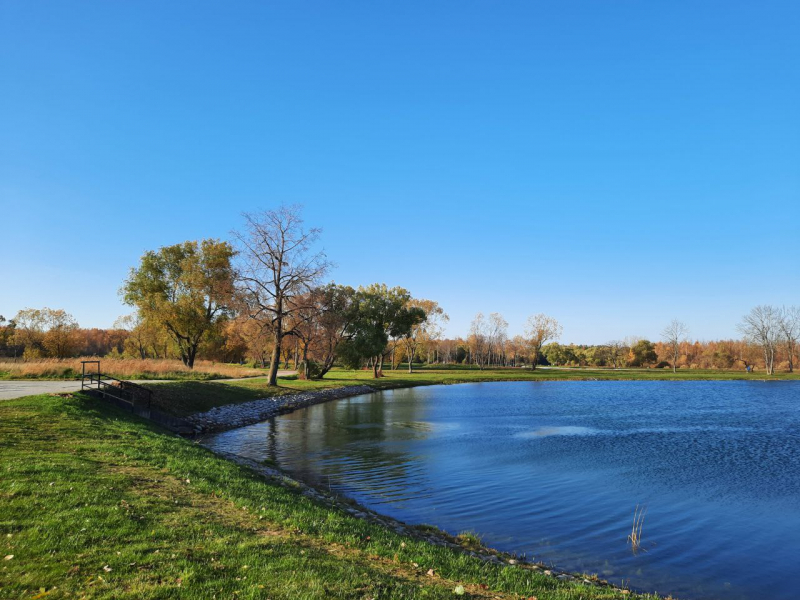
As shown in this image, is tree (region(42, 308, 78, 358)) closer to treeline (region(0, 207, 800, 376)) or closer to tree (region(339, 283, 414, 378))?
treeline (region(0, 207, 800, 376))

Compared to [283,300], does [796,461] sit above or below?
below

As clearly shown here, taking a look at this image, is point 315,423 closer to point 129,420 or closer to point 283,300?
point 129,420

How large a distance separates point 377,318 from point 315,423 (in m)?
39.9

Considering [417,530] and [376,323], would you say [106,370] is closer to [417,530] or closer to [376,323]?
[417,530]

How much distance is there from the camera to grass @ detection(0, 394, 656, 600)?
229 inches

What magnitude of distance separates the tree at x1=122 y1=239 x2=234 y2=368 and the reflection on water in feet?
87.1

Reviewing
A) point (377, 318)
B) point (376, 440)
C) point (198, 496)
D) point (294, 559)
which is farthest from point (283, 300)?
point (294, 559)

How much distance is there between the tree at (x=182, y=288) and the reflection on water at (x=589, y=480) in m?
26.5

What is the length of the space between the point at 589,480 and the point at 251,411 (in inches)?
854

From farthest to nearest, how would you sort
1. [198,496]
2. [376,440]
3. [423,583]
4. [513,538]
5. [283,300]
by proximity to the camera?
[283,300], [376,440], [513,538], [198,496], [423,583]

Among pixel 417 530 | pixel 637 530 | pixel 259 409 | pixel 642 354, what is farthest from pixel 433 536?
pixel 642 354

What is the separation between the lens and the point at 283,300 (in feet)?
136

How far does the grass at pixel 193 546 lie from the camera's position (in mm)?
5805

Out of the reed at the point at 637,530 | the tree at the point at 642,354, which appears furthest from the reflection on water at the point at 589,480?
the tree at the point at 642,354
